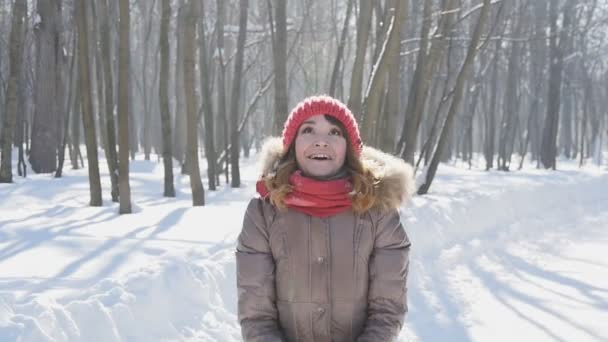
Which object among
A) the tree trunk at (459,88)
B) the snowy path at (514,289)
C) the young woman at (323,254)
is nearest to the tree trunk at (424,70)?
the tree trunk at (459,88)

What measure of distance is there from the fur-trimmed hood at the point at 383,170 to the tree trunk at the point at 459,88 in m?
9.18

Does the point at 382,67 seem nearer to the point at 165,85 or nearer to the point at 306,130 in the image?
the point at 165,85

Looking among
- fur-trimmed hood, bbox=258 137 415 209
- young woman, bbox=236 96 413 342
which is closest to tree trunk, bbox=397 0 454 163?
fur-trimmed hood, bbox=258 137 415 209

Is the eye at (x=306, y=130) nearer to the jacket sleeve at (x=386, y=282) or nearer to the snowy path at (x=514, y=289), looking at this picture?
the jacket sleeve at (x=386, y=282)

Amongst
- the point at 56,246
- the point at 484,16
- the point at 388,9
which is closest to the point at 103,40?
the point at 56,246

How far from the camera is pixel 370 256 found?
2469 mm

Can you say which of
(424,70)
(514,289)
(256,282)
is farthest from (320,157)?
(424,70)

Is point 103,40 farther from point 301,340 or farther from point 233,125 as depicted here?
point 301,340

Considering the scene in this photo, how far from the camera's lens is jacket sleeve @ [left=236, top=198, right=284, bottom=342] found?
2.41 metres

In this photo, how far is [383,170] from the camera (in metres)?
2.56

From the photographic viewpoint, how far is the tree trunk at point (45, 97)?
14.0 metres

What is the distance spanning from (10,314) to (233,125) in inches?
444

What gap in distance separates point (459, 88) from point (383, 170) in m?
10.1

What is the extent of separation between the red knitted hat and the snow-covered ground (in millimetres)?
1814
